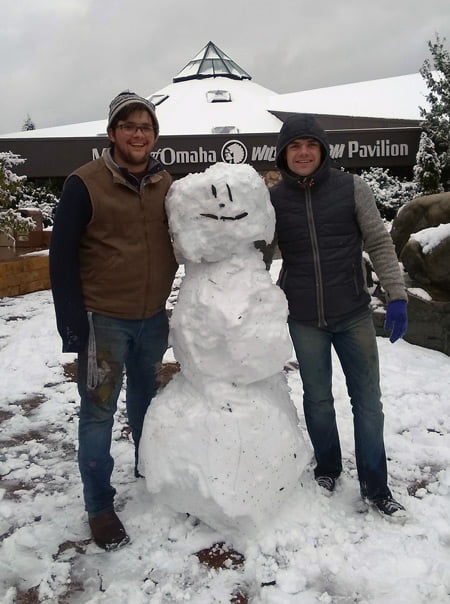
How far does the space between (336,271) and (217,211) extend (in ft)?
1.90

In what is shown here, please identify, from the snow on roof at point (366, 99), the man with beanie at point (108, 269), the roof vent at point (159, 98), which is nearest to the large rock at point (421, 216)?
the man with beanie at point (108, 269)

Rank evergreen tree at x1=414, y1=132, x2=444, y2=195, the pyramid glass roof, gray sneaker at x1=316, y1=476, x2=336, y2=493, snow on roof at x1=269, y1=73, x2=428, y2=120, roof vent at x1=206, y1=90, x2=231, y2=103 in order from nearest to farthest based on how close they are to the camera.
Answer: gray sneaker at x1=316, y1=476, x2=336, y2=493
evergreen tree at x1=414, y1=132, x2=444, y2=195
roof vent at x1=206, y1=90, x2=231, y2=103
snow on roof at x1=269, y1=73, x2=428, y2=120
the pyramid glass roof

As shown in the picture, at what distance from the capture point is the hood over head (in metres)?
2.22

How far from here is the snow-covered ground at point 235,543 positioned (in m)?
1.91

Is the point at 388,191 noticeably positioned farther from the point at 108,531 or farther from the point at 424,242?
the point at 108,531

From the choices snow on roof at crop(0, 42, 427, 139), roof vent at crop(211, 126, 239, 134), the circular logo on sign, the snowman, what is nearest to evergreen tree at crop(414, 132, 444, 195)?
the circular logo on sign

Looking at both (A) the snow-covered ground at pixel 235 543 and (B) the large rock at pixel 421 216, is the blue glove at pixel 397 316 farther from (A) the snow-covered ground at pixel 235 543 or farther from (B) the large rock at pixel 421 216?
(B) the large rock at pixel 421 216

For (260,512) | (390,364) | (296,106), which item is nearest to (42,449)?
(260,512)

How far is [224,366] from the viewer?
2.16m

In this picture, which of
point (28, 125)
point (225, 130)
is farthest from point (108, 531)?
point (28, 125)

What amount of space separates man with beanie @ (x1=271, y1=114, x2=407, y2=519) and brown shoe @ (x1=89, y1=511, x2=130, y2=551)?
1.08 m

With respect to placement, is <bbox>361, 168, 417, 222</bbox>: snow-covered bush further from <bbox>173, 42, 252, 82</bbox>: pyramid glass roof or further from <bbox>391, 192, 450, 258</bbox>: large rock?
<bbox>173, 42, 252, 82</bbox>: pyramid glass roof

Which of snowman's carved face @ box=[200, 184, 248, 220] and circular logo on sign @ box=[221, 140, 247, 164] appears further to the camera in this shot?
circular logo on sign @ box=[221, 140, 247, 164]

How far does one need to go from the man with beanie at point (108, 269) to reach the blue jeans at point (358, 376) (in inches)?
28.2
